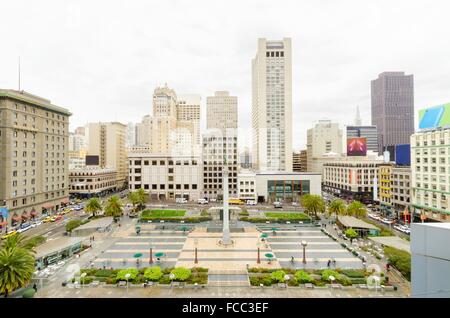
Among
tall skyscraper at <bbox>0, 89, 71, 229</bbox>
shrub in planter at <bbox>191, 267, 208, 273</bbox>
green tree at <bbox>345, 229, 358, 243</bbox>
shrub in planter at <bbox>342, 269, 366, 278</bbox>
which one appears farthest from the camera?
tall skyscraper at <bbox>0, 89, 71, 229</bbox>

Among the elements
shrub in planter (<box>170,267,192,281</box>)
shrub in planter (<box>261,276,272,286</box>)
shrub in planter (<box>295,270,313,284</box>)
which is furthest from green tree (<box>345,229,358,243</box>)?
shrub in planter (<box>170,267,192,281</box>)

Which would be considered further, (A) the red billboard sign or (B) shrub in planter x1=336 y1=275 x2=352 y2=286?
(A) the red billboard sign

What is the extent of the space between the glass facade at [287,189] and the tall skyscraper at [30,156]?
110 ft

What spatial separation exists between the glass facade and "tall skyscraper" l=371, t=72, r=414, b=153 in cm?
7356

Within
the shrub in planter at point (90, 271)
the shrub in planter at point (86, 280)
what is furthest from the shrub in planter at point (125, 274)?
the shrub in planter at point (90, 271)

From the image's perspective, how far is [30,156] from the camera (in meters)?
32.2

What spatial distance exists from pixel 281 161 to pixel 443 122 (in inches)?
1376

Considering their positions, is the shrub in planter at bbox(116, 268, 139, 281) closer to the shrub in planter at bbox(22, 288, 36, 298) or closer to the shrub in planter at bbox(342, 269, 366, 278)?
the shrub in planter at bbox(22, 288, 36, 298)

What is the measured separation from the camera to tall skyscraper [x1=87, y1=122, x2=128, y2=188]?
65750mm

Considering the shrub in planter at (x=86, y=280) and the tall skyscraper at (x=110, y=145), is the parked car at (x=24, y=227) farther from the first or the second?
the tall skyscraper at (x=110, y=145)

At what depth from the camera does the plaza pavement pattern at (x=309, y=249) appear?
17719 mm

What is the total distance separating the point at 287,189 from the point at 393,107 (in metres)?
85.1
